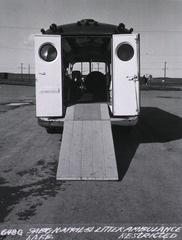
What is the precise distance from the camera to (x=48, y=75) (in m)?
7.10

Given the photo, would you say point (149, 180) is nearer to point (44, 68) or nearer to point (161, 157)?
point (161, 157)

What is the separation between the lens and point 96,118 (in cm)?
713

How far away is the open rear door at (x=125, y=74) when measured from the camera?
6863 millimetres

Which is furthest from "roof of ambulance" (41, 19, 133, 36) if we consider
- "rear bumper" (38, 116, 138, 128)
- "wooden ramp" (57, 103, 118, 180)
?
"rear bumper" (38, 116, 138, 128)

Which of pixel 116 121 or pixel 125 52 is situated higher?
pixel 125 52

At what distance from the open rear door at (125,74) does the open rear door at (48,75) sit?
1.27 meters

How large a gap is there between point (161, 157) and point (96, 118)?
1693 millimetres

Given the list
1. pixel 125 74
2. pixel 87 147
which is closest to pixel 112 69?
pixel 125 74

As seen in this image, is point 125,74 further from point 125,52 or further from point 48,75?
point 48,75

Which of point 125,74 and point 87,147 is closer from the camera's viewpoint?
point 87,147

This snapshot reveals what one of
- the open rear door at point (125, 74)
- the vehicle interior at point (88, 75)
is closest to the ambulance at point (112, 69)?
the open rear door at point (125, 74)

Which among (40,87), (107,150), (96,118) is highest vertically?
(40,87)

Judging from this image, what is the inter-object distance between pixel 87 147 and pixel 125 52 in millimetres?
2377

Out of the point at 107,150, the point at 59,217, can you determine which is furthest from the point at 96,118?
the point at 59,217
